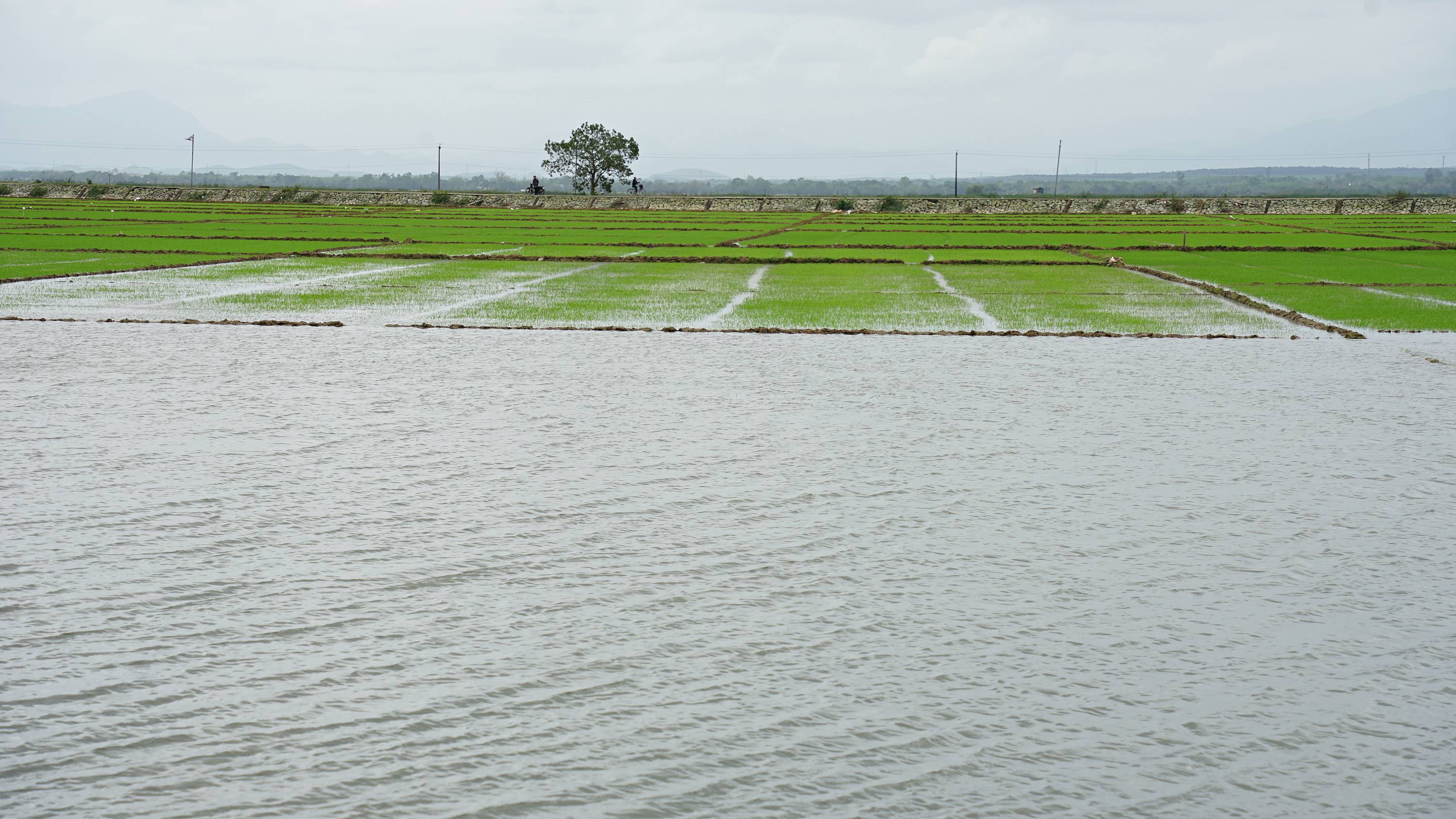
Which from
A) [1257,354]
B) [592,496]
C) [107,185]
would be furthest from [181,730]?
[107,185]

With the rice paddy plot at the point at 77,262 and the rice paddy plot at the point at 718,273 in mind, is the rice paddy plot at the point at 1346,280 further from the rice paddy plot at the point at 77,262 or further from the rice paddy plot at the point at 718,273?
the rice paddy plot at the point at 77,262

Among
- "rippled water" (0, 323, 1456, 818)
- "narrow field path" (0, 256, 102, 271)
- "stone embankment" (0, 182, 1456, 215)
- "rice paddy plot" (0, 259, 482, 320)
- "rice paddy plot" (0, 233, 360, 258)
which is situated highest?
"stone embankment" (0, 182, 1456, 215)

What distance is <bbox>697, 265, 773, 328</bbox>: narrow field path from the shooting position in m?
15.6

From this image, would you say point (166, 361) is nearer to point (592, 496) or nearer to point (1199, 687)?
point (592, 496)

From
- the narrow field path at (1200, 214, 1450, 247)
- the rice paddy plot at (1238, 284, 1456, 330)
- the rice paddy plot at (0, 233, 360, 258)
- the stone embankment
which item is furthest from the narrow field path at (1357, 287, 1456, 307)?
the stone embankment

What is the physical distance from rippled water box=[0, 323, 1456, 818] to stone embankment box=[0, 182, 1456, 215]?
60481mm

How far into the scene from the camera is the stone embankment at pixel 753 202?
67.6m

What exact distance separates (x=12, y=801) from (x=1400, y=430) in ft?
27.8

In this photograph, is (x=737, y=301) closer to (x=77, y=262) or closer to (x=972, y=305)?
(x=972, y=305)

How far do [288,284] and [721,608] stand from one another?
57.3 feet

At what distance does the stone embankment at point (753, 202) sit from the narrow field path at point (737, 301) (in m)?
44.2

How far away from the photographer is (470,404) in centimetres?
932

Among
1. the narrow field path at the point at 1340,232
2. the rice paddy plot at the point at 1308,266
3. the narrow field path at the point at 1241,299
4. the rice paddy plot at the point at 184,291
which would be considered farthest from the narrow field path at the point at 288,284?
the narrow field path at the point at 1340,232

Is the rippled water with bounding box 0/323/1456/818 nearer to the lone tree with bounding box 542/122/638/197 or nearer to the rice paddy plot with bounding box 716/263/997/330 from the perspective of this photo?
the rice paddy plot with bounding box 716/263/997/330
